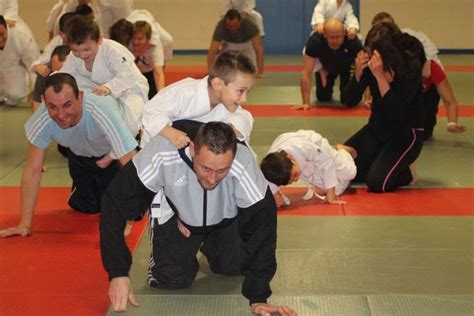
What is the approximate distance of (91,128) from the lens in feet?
19.7

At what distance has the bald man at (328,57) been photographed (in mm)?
11195

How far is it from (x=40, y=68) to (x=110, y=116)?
2.80 m

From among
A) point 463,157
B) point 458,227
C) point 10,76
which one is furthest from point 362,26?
point 458,227

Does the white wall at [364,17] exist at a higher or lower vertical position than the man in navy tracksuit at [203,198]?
lower

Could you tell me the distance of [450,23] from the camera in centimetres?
1830

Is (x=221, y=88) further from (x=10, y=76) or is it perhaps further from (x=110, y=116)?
(x=10, y=76)

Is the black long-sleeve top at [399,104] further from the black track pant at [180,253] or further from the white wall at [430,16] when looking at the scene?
the white wall at [430,16]

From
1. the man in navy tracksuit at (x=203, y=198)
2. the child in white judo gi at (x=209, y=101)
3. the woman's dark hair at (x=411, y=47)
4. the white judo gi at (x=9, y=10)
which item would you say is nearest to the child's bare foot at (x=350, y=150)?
the woman's dark hair at (x=411, y=47)

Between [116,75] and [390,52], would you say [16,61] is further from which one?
[390,52]

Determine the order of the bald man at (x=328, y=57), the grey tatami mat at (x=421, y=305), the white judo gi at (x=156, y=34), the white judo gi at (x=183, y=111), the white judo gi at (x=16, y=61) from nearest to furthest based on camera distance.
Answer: the grey tatami mat at (x=421, y=305), the white judo gi at (x=183, y=111), the white judo gi at (x=156, y=34), the bald man at (x=328, y=57), the white judo gi at (x=16, y=61)

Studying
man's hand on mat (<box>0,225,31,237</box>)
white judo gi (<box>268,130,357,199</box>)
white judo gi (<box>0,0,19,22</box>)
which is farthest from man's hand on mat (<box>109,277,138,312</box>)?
white judo gi (<box>0,0,19,22</box>)

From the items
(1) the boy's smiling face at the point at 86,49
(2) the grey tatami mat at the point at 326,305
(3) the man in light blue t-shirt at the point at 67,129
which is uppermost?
(1) the boy's smiling face at the point at 86,49

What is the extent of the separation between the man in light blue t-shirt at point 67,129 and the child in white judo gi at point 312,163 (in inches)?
46.3

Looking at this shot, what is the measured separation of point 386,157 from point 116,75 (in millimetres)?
2492
